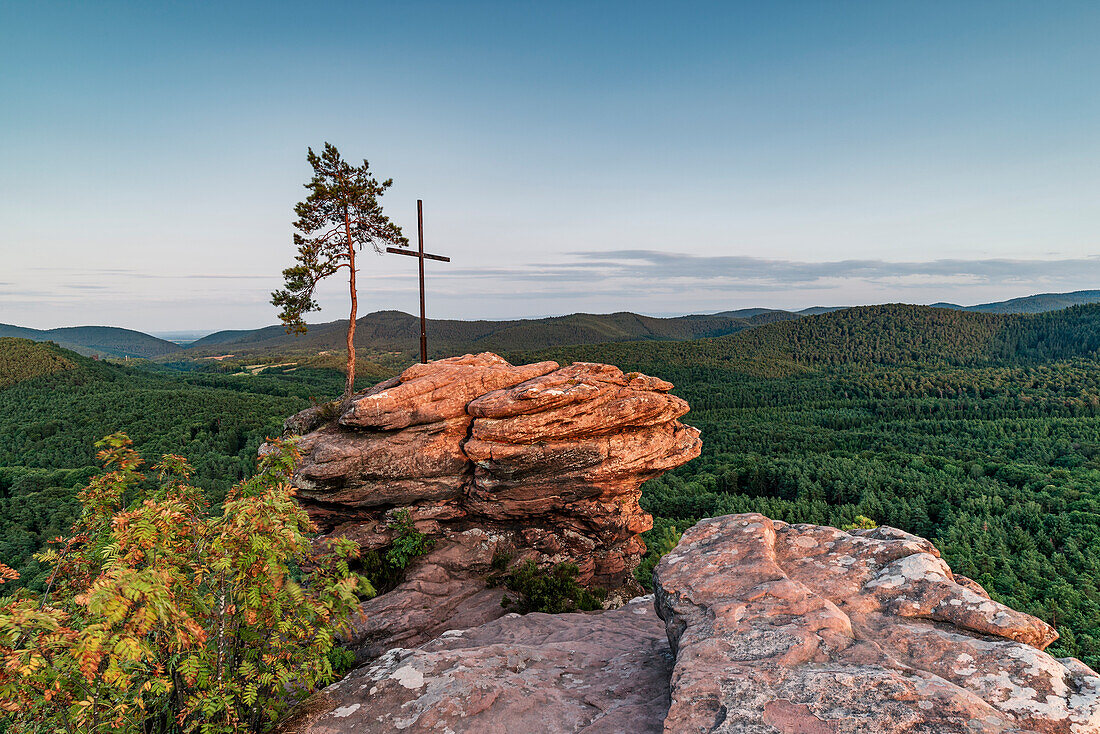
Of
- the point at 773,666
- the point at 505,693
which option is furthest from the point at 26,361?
the point at 773,666

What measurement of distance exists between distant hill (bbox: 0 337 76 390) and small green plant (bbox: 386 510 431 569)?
16565 centimetres

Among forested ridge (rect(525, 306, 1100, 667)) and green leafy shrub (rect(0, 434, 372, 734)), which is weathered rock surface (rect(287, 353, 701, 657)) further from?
forested ridge (rect(525, 306, 1100, 667))

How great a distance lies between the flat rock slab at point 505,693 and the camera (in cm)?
671

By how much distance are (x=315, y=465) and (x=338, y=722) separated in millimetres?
9354

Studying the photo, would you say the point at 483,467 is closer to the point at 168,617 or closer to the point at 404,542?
the point at 404,542

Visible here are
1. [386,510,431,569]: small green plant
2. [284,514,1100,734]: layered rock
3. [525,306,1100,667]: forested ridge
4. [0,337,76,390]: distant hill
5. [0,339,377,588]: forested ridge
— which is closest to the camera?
[284,514,1100,734]: layered rock

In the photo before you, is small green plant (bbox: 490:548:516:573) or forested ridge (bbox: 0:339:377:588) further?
forested ridge (bbox: 0:339:377:588)

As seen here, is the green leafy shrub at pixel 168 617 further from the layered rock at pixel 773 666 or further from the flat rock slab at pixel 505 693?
the layered rock at pixel 773 666

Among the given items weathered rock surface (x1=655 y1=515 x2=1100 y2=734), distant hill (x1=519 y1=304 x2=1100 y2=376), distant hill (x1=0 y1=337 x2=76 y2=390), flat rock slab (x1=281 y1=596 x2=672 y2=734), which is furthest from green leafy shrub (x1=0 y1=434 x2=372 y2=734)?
distant hill (x1=0 y1=337 x2=76 y2=390)

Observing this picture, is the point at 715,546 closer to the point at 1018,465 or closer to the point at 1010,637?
the point at 1010,637

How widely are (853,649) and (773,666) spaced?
1288 millimetres

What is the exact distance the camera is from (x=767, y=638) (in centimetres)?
608

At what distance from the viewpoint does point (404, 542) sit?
15.8 metres

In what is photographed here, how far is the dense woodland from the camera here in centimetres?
4556
